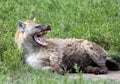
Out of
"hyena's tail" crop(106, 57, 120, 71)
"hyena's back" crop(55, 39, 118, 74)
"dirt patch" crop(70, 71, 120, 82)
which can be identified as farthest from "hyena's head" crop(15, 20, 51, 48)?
"hyena's tail" crop(106, 57, 120, 71)

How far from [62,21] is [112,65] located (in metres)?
2.59

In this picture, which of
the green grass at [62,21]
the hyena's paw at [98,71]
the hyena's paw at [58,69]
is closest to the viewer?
the green grass at [62,21]

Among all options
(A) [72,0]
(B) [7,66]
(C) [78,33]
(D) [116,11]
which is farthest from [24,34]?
(A) [72,0]

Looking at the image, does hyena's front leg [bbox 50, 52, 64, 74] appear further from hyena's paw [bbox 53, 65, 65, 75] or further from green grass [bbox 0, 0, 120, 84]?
green grass [bbox 0, 0, 120, 84]

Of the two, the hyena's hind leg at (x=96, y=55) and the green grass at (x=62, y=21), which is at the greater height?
the hyena's hind leg at (x=96, y=55)

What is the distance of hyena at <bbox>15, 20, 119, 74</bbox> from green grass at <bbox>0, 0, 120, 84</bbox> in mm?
270

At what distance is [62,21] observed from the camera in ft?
39.8

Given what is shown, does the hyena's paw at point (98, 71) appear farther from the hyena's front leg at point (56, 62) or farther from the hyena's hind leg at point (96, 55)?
the hyena's front leg at point (56, 62)

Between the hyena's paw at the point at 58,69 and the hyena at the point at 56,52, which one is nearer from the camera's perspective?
the hyena's paw at the point at 58,69

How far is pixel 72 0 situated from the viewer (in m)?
13.8

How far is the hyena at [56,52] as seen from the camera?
30.3 ft

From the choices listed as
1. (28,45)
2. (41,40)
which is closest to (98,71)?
Answer: (41,40)

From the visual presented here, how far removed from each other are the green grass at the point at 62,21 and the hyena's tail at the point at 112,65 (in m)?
0.48

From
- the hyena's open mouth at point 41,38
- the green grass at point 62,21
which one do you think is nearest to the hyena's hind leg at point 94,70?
the hyena's open mouth at point 41,38
